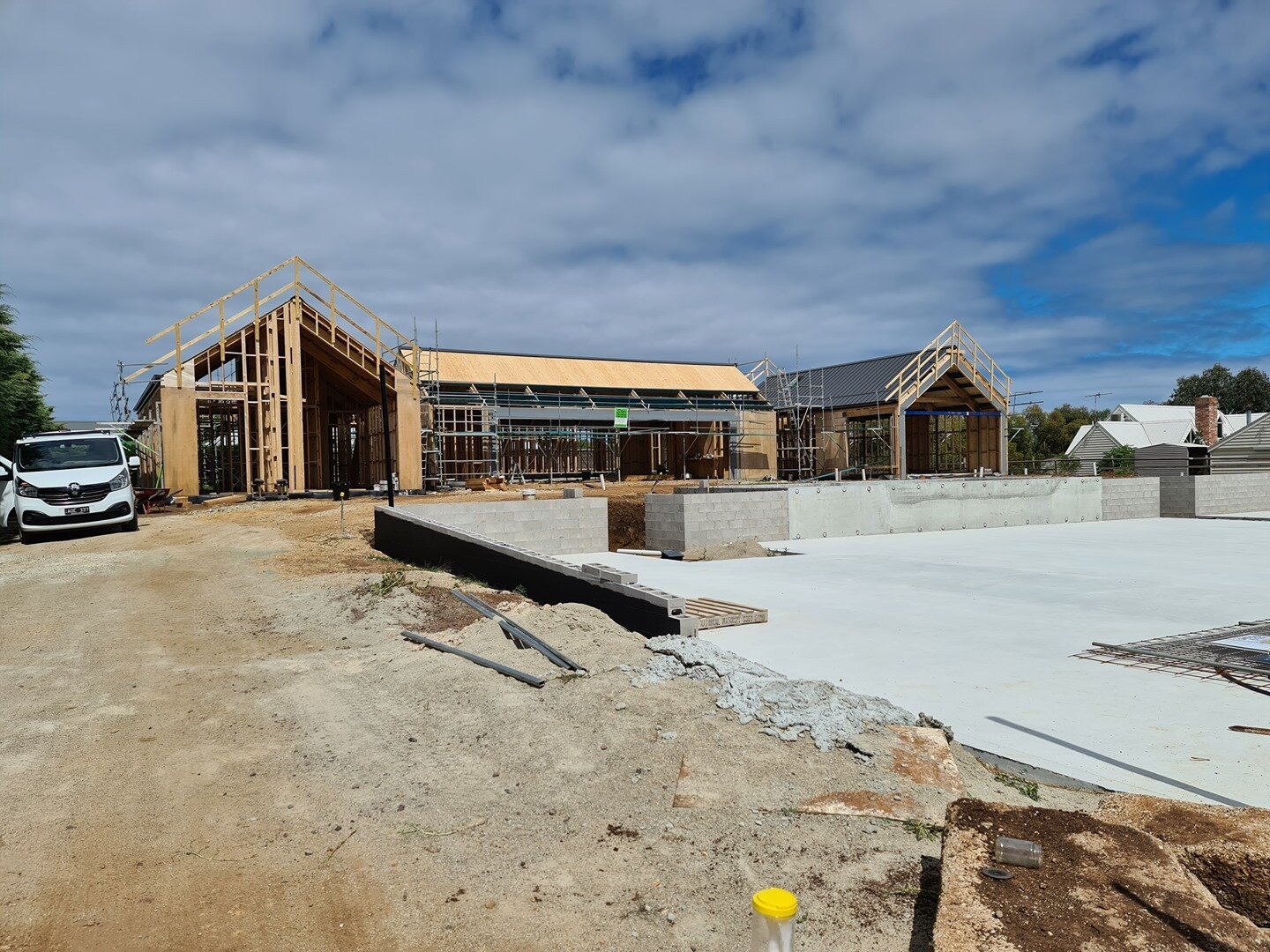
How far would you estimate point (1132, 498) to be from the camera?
85.6 feet

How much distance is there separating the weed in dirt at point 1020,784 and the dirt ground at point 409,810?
2.9 inches

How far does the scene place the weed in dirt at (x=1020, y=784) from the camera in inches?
175

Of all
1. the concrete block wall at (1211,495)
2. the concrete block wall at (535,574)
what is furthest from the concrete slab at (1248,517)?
the concrete block wall at (535,574)

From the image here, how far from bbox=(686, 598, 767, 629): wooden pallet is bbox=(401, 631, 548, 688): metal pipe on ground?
3190 millimetres

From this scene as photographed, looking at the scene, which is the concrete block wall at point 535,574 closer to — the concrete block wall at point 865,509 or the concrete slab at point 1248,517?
the concrete block wall at point 865,509

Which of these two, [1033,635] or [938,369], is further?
[938,369]

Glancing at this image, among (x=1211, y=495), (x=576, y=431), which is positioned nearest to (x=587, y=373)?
(x=576, y=431)

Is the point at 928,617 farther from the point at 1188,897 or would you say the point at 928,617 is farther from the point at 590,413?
the point at 590,413

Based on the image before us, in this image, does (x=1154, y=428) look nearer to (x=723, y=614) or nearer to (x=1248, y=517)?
(x=1248, y=517)

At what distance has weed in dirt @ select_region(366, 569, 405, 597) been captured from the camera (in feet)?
30.8

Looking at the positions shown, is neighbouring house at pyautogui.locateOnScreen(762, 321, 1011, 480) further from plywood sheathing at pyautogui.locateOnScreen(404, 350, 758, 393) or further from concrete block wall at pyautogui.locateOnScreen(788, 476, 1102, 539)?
concrete block wall at pyautogui.locateOnScreen(788, 476, 1102, 539)

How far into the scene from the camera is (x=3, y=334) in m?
26.7

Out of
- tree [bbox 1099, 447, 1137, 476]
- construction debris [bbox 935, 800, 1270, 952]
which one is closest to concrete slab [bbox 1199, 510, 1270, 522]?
tree [bbox 1099, 447, 1137, 476]

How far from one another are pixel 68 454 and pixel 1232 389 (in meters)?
91.7
